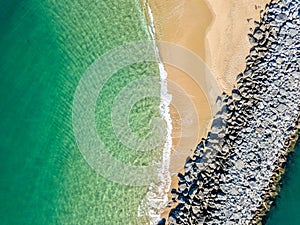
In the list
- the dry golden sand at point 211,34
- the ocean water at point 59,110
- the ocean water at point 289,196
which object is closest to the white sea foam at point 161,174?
the ocean water at point 59,110

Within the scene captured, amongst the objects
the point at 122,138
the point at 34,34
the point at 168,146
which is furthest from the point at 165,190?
the point at 34,34

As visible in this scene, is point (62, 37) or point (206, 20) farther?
point (62, 37)

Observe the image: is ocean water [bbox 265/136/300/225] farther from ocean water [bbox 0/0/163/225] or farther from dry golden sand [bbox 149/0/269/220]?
ocean water [bbox 0/0/163/225]

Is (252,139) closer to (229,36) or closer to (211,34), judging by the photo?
(229,36)

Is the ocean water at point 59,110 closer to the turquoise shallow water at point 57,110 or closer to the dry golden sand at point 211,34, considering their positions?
the turquoise shallow water at point 57,110

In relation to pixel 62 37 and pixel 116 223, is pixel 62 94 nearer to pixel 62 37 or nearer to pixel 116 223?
pixel 62 37
